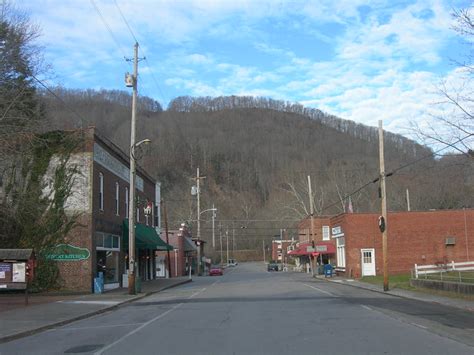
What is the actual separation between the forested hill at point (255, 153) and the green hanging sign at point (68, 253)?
21.6ft

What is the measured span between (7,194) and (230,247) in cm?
13976

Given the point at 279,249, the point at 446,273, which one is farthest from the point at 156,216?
the point at 279,249

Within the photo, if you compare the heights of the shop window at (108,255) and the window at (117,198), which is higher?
the window at (117,198)

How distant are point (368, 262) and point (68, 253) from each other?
93.2ft

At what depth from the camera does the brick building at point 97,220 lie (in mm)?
29828

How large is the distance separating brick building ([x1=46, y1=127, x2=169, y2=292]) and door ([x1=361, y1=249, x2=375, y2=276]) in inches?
770

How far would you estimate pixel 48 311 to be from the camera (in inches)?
799

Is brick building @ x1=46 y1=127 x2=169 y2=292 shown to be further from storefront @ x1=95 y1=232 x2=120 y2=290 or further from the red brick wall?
the red brick wall

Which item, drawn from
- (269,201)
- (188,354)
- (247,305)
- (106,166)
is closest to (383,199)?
(247,305)

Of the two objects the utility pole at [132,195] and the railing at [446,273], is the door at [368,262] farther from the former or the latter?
the utility pole at [132,195]

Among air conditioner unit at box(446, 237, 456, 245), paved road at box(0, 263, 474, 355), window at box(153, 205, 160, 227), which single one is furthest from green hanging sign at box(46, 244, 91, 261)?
air conditioner unit at box(446, 237, 456, 245)

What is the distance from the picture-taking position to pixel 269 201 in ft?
397

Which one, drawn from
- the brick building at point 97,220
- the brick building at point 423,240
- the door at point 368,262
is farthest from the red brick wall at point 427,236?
the brick building at point 97,220

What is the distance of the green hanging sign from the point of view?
29.8m
